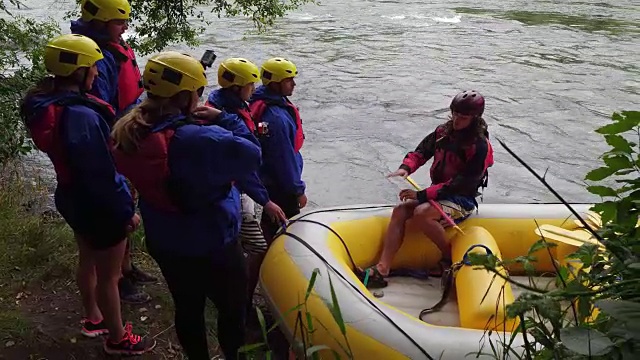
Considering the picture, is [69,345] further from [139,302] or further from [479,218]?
[479,218]

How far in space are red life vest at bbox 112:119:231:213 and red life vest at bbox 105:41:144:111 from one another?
949 millimetres

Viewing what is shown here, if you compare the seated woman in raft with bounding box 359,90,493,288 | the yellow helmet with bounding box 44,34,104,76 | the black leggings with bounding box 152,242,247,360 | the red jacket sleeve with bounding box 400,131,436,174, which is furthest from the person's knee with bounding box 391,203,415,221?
the yellow helmet with bounding box 44,34,104,76

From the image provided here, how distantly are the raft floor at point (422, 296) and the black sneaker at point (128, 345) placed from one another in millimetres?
1390

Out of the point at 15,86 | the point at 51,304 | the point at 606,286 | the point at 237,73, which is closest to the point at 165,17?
the point at 15,86

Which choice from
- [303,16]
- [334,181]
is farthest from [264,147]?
[303,16]

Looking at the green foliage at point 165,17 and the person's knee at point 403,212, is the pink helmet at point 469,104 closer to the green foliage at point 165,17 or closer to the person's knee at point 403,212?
the person's knee at point 403,212

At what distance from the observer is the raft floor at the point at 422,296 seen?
141 inches

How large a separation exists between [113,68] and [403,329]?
6.18ft

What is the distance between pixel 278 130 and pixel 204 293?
3.84ft

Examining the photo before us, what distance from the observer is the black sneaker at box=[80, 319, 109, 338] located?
321cm

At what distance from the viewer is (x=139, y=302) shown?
12.0ft

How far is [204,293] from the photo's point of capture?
2.63m

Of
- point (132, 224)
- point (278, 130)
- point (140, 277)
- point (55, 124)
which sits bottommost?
point (140, 277)

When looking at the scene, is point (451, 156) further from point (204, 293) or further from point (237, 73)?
point (204, 293)
